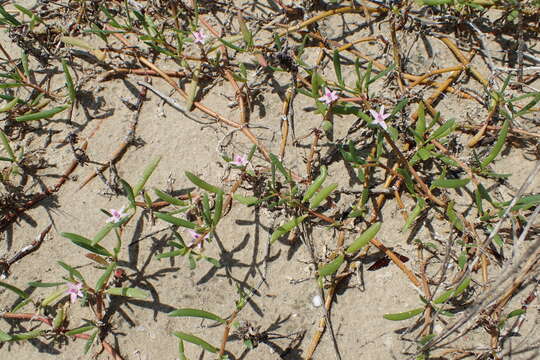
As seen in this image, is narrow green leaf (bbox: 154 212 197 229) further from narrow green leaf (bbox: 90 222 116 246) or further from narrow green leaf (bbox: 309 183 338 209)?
narrow green leaf (bbox: 309 183 338 209)

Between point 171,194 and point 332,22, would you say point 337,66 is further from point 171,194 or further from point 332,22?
point 171,194

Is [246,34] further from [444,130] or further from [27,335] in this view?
[27,335]

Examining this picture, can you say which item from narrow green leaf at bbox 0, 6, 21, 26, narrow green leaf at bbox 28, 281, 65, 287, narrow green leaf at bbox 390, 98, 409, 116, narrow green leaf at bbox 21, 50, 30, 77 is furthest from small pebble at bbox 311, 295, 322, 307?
narrow green leaf at bbox 0, 6, 21, 26

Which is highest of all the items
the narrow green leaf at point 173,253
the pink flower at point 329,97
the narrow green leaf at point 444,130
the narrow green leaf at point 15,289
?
the pink flower at point 329,97

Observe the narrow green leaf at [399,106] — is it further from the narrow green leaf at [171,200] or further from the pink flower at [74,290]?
the pink flower at [74,290]

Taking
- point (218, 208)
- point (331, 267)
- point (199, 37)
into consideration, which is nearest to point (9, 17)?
point (199, 37)

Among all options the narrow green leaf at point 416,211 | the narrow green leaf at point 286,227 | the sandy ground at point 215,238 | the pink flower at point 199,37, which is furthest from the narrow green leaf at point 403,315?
the pink flower at point 199,37
